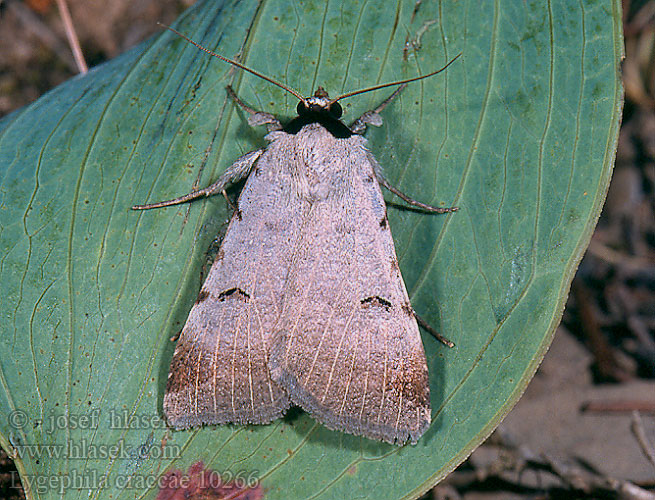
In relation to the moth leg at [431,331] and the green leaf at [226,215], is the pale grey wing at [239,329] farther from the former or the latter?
the moth leg at [431,331]

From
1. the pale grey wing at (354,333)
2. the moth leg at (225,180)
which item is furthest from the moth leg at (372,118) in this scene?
the moth leg at (225,180)

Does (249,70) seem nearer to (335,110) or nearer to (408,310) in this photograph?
(335,110)

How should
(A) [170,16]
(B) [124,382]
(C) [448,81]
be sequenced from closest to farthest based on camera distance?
(B) [124,382]
(C) [448,81]
(A) [170,16]

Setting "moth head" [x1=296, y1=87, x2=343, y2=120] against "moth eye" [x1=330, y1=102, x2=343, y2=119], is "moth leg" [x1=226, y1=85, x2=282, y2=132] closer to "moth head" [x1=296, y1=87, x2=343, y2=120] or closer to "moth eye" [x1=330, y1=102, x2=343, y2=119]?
"moth head" [x1=296, y1=87, x2=343, y2=120]

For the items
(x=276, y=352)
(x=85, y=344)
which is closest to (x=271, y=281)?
(x=276, y=352)

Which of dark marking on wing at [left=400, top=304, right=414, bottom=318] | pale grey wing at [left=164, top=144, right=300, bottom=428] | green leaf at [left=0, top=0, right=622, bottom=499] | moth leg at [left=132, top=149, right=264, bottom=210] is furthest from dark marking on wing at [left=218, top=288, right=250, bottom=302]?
dark marking on wing at [left=400, top=304, right=414, bottom=318]

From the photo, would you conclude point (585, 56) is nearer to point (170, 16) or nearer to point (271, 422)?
point (271, 422)

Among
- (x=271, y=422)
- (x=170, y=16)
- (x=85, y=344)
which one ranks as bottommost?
(x=271, y=422)
